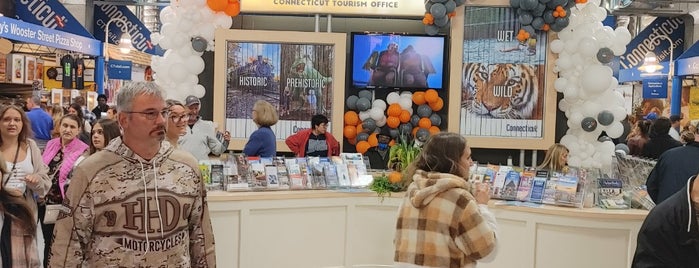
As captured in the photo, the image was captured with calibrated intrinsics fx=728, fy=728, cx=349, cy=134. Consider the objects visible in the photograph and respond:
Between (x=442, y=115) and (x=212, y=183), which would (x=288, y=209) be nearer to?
(x=212, y=183)

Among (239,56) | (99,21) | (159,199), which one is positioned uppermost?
(99,21)

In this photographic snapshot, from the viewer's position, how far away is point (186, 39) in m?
7.26

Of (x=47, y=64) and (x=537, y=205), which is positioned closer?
(x=537, y=205)

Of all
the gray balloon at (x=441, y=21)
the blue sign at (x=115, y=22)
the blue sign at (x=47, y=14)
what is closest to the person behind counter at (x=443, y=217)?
the gray balloon at (x=441, y=21)

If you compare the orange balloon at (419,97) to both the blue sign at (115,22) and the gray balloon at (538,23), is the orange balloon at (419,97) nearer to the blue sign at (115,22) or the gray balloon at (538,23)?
the gray balloon at (538,23)

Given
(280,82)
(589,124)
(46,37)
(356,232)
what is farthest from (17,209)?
(46,37)

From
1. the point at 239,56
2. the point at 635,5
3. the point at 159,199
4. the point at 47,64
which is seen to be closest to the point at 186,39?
the point at 239,56

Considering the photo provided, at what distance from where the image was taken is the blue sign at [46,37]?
33.6 ft

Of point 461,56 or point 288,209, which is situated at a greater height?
point 461,56

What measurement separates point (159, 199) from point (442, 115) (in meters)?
5.60

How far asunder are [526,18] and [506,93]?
2.52 feet

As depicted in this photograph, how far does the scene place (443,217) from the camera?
3020 millimetres

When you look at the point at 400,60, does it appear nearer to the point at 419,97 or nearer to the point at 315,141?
the point at 419,97

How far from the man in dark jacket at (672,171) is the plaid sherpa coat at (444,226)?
222 centimetres
